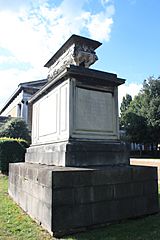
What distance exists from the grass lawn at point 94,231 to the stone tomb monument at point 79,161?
181 millimetres

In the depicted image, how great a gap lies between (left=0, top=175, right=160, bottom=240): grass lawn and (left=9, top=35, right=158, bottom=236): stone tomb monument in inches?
7.1

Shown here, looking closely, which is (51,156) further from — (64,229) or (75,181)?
(64,229)

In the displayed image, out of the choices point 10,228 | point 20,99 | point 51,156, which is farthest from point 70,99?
point 20,99

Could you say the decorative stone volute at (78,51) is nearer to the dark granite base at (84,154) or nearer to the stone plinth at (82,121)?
the stone plinth at (82,121)

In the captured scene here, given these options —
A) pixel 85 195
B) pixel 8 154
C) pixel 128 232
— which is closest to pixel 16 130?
pixel 8 154

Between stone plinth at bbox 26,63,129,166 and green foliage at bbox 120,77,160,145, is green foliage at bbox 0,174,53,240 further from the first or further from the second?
green foliage at bbox 120,77,160,145

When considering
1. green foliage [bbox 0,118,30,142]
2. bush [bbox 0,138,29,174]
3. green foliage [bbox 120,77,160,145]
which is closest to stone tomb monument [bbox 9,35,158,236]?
bush [bbox 0,138,29,174]

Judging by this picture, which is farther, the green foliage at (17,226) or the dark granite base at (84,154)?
the dark granite base at (84,154)

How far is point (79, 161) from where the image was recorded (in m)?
5.55

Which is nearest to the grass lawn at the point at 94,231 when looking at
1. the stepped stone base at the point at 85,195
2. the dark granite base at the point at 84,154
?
the stepped stone base at the point at 85,195

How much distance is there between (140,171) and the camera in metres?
5.75

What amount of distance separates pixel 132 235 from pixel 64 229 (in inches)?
46.4

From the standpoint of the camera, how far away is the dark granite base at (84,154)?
18.1 ft

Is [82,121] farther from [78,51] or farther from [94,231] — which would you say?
[94,231]
